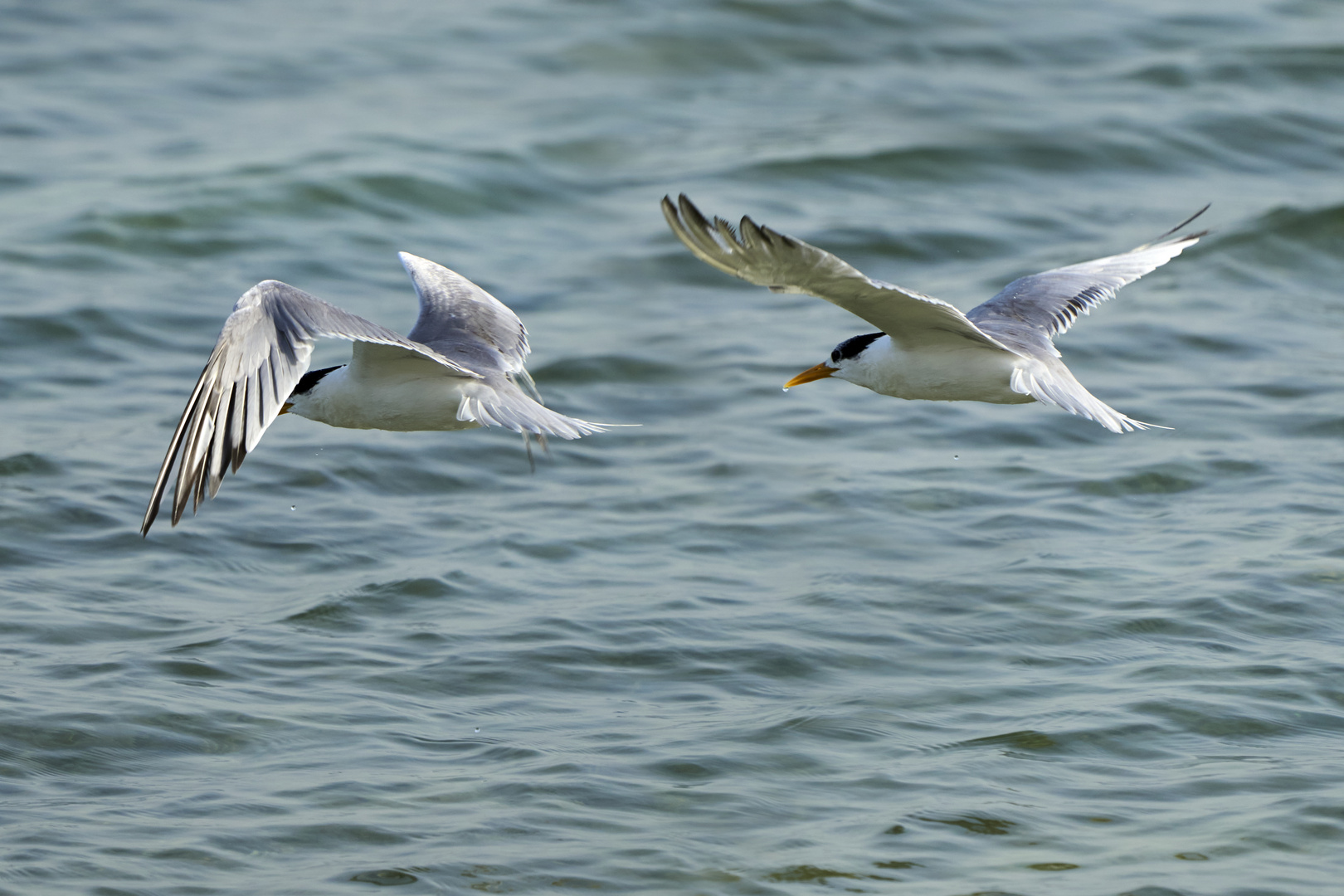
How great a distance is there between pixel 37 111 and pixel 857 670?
32.6ft

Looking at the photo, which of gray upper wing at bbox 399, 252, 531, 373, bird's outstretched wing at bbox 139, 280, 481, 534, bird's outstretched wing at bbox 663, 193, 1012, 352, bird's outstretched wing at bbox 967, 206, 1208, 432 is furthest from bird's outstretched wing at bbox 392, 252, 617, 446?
bird's outstretched wing at bbox 967, 206, 1208, 432

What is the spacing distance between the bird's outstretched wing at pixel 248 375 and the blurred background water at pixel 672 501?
1313 mm

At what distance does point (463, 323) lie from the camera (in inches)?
280

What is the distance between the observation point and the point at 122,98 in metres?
14.5

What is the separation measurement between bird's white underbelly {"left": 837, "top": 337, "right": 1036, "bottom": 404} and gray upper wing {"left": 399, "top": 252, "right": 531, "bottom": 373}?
4.63 feet

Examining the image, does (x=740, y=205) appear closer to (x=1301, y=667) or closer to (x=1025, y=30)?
(x=1025, y=30)

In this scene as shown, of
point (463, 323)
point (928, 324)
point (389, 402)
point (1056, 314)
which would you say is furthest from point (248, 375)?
point (1056, 314)

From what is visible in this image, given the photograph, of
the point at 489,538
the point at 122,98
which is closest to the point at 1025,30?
the point at 122,98

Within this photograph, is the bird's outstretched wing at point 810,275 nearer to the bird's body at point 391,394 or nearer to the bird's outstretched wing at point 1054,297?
the bird's outstretched wing at point 1054,297

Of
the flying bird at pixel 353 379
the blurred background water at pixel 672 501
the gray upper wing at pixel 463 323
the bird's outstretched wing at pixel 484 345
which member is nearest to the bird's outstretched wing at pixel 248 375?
the flying bird at pixel 353 379

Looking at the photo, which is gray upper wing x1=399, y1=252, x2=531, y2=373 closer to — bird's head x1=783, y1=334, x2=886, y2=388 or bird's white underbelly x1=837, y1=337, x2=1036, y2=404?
bird's head x1=783, y1=334, x2=886, y2=388

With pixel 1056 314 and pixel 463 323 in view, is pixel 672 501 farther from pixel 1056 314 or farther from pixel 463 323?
pixel 1056 314

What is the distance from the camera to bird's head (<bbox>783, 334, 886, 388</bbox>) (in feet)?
22.1

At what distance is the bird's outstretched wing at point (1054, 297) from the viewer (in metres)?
6.96
